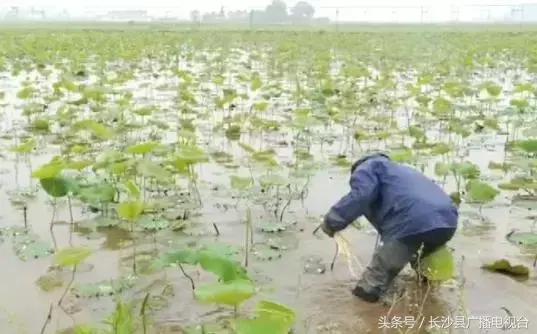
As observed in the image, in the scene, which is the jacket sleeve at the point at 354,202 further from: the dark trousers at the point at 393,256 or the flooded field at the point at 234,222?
the flooded field at the point at 234,222

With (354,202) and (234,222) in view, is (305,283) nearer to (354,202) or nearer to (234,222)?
(354,202)

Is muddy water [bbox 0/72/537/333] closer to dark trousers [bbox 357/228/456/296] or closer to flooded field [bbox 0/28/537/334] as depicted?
flooded field [bbox 0/28/537/334]

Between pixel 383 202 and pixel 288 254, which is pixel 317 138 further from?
pixel 383 202

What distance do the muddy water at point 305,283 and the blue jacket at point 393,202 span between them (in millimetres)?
337

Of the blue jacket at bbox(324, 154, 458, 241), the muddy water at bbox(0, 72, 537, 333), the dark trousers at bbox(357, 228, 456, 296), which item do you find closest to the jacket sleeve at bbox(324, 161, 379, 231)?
the blue jacket at bbox(324, 154, 458, 241)

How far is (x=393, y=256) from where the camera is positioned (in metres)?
3.75

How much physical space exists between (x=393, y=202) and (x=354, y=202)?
227 millimetres

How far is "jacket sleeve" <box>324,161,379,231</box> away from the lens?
3.65 m

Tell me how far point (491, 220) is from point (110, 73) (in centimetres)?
1038

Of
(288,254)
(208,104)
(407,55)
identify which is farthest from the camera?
(407,55)

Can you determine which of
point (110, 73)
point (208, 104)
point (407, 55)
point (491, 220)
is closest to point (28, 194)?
point (491, 220)

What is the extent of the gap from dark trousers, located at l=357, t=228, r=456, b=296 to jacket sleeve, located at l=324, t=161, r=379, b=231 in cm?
26

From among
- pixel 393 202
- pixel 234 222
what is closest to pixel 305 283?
pixel 393 202

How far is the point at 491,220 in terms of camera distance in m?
5.09
